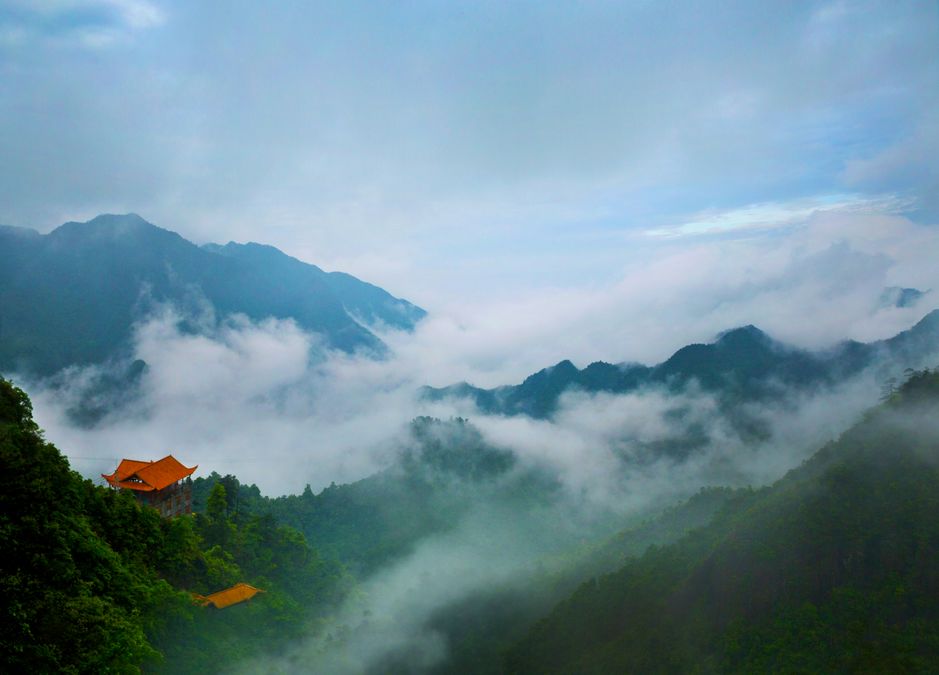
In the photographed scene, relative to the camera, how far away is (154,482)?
2074 inches

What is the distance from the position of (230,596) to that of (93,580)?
24.0m

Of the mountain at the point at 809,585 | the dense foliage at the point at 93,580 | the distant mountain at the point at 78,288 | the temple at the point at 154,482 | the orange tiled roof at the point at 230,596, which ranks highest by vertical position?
the distant mountain at the point at 78,288

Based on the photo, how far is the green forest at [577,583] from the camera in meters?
23.2

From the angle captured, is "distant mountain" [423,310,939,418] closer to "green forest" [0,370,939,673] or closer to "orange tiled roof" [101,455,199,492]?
"green forest" [0,370,939,673]

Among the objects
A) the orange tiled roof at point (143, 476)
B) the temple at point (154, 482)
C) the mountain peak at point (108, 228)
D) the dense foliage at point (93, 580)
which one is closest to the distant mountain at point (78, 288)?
the mountain peak at point (108, 228)

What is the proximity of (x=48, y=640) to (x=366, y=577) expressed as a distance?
85.9 meters

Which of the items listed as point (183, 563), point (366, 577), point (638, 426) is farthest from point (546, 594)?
point (638, 426)

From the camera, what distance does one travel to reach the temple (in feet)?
171

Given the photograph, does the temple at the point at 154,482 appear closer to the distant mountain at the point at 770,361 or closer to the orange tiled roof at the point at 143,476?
the orange tiled roof at the point at 143,476

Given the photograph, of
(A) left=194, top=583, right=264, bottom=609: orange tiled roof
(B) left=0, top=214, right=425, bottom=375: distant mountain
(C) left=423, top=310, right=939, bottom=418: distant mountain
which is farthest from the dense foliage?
(C) left=423, top=310, right=939, bottom=418: distant mountain

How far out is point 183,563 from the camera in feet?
135

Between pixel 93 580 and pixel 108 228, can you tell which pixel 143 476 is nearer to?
pixel 93 580

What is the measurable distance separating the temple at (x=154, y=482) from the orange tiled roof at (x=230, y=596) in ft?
40.2

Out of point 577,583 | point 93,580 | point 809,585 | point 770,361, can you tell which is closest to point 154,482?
point 93,580
